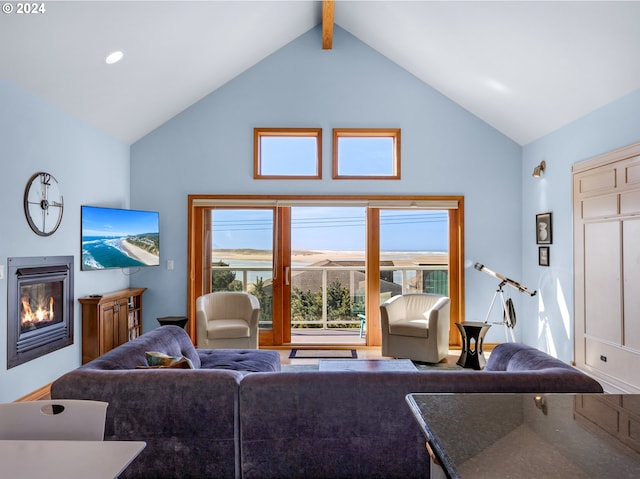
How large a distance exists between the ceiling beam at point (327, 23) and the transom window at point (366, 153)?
42.5 inches

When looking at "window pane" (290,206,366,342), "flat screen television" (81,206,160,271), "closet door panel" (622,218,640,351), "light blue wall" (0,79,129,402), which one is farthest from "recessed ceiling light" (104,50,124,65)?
"closet door panel" (622,218,640,351)

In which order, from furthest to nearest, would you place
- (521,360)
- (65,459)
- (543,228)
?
(543,228) < (521,360) < (65,459)

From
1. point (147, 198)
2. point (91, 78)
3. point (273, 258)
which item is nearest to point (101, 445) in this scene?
point (91, 78)

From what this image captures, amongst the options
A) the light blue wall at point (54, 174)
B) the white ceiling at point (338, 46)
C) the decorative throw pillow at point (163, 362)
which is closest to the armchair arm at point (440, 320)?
the white ceiling at point (338, 46)

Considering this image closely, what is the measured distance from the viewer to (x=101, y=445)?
1.21 m

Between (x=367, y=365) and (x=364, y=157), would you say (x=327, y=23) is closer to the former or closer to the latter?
(x=364, y=157)

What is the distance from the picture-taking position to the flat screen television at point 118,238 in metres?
4.50

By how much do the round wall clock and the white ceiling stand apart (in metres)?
0.74

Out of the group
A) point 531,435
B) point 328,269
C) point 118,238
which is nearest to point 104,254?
point 118,238

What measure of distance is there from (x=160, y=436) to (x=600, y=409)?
170 centimetres

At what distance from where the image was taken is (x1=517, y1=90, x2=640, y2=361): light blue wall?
3809 millimetres

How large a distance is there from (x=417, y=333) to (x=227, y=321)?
2083 millimetres

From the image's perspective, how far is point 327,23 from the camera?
5.05 meters

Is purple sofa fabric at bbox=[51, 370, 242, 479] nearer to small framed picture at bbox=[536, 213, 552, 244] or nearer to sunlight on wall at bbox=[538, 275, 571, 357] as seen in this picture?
sunlight on wall at bbox=[538, 275, 571, 357]
